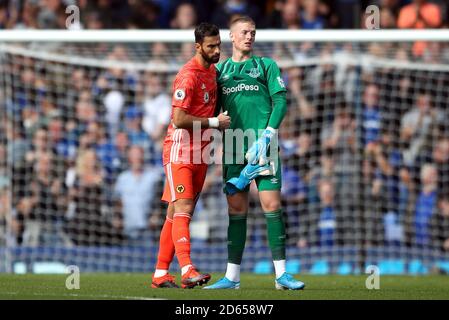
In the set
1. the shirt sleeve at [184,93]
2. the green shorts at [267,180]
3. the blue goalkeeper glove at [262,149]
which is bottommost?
the green shorts at [267,180]

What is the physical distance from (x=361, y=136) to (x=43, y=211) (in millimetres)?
4191

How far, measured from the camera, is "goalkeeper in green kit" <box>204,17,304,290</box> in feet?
31.2

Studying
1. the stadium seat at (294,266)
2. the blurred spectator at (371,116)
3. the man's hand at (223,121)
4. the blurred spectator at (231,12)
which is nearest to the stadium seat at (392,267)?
the stadium seat at (294,266)

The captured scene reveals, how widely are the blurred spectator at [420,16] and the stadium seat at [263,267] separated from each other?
3949 millimetres

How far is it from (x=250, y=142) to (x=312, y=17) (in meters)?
7.41

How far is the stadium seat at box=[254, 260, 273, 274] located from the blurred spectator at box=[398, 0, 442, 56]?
3.95 meters

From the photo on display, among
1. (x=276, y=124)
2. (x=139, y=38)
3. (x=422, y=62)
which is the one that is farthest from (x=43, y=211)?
(x=276, y=124)

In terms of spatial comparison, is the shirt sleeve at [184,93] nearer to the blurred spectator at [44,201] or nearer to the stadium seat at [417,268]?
the stadium seat at [417,268]

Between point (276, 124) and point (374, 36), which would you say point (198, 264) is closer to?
point (374, 36)

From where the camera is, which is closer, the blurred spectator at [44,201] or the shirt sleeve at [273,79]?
the shirt sleeve at [273,79]

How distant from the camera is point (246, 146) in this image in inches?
382

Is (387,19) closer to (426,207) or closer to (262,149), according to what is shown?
(426,207)

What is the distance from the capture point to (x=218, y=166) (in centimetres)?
1551

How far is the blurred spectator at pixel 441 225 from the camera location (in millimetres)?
14609
